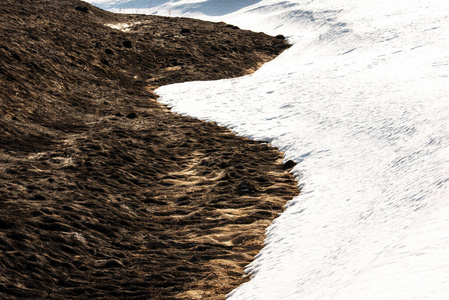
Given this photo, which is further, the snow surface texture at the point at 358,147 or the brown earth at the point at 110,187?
the brown earth at the point at 110,187

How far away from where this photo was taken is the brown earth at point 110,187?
16.8 ft

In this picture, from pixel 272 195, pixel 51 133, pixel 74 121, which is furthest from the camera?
pixel 74 121

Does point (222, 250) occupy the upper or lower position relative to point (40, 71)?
lower

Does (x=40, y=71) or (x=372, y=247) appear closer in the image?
(x=372, y=247)

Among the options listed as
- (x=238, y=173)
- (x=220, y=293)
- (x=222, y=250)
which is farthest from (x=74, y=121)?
(x=220, y=293)

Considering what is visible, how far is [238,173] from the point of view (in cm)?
826

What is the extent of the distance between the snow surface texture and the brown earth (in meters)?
0.53

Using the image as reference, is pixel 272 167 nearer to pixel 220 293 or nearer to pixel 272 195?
pixel 272 195

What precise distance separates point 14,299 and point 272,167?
17.0ft

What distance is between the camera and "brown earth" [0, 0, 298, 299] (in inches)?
202

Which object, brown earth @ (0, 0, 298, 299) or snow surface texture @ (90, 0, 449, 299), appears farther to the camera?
brown earth @ (0, 0, 298, 299)

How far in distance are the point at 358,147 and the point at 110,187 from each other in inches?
164

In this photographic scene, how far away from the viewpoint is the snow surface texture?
3.91 m

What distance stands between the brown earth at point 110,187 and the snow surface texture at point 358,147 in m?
0.53
